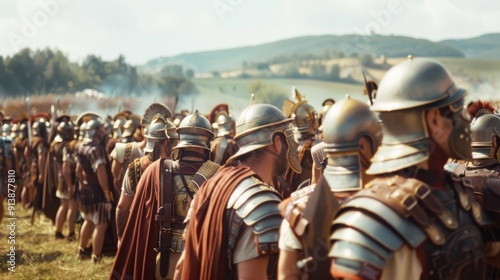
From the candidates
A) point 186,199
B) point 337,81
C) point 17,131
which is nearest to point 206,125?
point 186,199

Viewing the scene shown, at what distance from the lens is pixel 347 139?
3408mm

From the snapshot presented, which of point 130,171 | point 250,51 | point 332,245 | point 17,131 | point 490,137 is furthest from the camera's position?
point 250,51

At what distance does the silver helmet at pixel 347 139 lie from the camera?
335cm

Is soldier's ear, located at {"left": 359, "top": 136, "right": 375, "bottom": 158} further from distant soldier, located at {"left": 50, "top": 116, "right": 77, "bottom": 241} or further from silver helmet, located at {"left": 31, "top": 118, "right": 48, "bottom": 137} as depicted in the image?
silver helmet, located at {"left": 31, "top": 118, "right": 48, "bottom": 137}

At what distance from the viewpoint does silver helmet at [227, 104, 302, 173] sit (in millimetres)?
4617

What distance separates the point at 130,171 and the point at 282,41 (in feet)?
308

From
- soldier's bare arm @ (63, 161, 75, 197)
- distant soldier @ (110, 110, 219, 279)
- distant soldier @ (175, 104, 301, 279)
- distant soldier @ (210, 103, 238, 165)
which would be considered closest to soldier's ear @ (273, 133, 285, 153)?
distant soldier @ (175, 104, 301, 279)

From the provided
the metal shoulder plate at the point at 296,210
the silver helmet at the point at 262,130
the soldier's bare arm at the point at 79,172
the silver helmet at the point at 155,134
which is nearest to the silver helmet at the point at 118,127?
the soldier's bare arm at the point at 79,172

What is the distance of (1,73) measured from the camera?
27.4 meters

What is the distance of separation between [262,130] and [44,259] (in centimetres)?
800

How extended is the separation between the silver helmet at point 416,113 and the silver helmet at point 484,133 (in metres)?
2.83

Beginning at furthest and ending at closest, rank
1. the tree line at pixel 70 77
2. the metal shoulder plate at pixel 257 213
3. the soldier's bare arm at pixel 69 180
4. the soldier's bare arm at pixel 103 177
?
the tree line at pixel 70 77 → the soldier's bare arm at pixel 69 180 → the soldier's bare arm at pixel 103 177 → the metal shoulder plate at pixel 257 213

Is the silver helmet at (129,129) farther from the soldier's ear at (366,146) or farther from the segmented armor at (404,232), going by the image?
the segmented armor at (404,232)

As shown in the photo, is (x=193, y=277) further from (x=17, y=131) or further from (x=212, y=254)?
(x=17, y=131)
